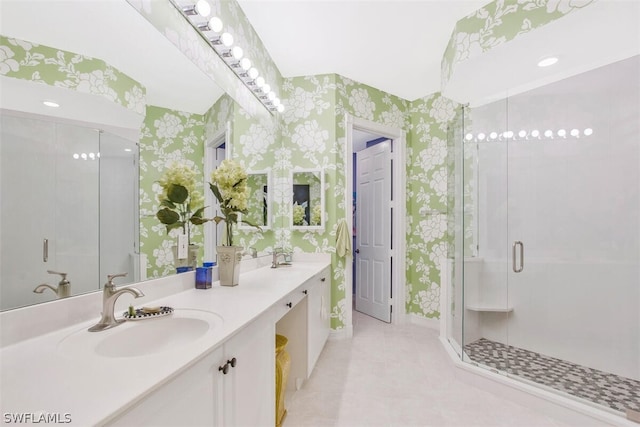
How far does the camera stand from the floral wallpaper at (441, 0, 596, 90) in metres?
1.71

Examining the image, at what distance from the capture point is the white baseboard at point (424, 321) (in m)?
3.24

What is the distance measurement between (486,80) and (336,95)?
4.43ft

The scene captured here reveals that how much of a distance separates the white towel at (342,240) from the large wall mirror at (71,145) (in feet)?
6.04

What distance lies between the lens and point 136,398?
0.56 m

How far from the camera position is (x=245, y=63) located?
2.08 meters

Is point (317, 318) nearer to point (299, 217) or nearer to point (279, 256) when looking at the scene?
point (279, 256)

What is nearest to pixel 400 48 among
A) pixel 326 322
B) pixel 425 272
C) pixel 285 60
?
pixel 285 60

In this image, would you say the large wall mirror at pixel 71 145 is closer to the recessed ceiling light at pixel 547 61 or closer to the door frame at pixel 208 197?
the door frame at pixel 208 197

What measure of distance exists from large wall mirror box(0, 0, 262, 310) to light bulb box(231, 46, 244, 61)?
2.15ft

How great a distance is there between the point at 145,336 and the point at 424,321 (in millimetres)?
3056

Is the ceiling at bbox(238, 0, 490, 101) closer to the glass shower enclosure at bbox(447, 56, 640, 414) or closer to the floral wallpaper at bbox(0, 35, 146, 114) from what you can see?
the glass shower enclosure at bbox(447, 56, 640, 414)

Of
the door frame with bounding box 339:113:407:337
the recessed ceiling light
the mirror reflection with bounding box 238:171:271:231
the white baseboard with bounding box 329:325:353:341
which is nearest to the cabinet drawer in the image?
the mirror reflection with bounding box 238:171:271:231

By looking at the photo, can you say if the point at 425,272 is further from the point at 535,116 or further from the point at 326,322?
the point at 535,116

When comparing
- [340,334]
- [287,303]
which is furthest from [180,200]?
[340,334]
